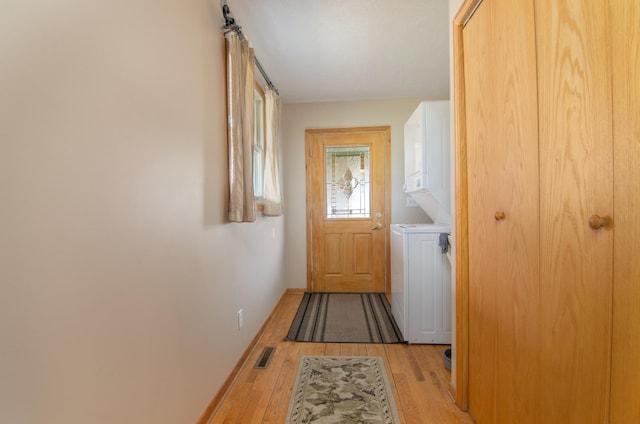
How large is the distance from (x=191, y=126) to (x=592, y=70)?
4.82 feet

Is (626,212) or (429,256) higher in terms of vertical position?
(626,212)

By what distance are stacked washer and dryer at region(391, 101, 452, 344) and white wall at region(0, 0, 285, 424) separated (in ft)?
4.94

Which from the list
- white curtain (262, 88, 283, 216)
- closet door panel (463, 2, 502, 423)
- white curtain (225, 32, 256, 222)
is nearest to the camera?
closet door panel (463, 2, 502, 423)

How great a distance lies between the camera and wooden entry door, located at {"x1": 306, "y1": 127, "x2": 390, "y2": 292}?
3.53 meters

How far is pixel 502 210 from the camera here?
1149mm

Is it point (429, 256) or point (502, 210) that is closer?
point (502, 210)

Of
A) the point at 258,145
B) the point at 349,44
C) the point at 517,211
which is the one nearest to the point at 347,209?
the point at 258,145

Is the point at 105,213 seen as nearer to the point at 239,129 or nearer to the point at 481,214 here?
the point at 239,129

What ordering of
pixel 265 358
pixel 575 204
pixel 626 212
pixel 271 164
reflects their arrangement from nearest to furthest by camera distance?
pixel 626 212 → pixel 575 204 → pixel 265 358 → pixel 271 164

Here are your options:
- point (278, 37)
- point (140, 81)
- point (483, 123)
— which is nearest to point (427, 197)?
point (483, 123)

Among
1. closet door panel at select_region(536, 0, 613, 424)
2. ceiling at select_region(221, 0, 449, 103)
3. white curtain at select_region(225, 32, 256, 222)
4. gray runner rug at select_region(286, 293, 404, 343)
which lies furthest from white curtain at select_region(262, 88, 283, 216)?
closet door panel at select_region(536, 0, 613, 424)

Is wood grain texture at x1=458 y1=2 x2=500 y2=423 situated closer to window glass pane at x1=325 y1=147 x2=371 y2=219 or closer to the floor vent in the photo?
the floor vent

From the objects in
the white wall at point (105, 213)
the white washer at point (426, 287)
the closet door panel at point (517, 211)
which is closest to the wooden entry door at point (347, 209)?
the white washer at point (426, 287)

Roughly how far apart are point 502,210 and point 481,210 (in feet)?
0.58
